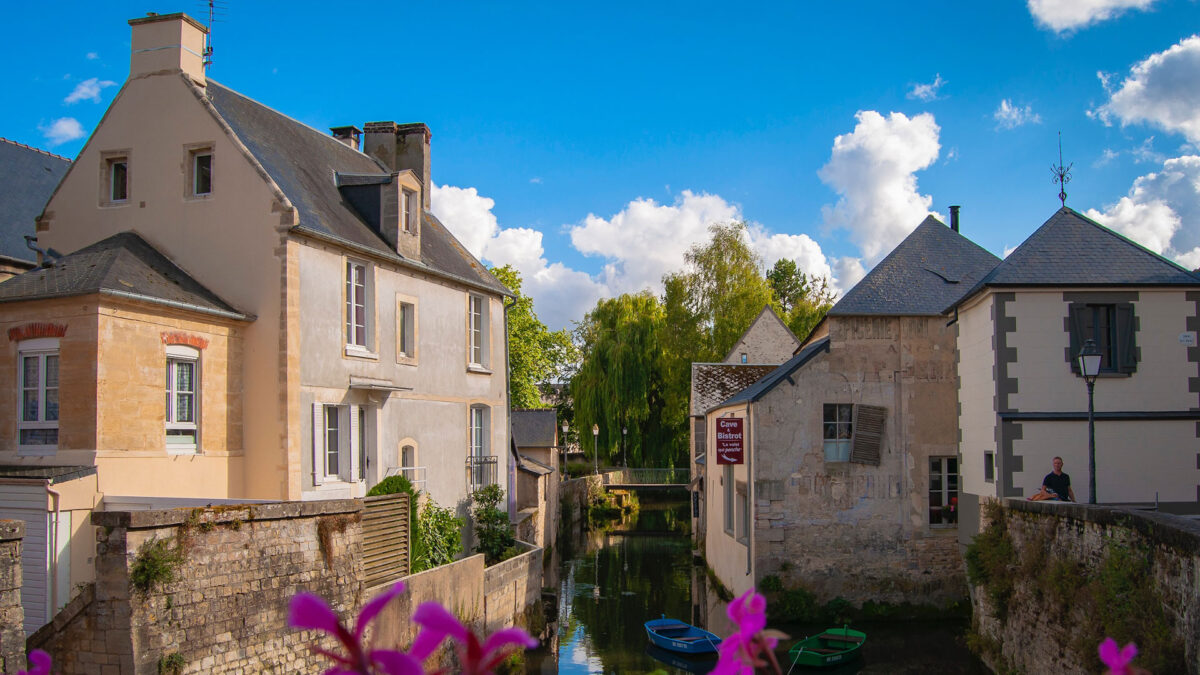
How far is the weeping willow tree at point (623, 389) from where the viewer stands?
4719 centimetres

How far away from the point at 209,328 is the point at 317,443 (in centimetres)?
266

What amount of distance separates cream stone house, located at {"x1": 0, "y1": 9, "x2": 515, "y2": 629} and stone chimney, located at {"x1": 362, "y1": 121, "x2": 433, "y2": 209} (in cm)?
273

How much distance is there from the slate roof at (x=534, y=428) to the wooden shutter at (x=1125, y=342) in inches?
1035

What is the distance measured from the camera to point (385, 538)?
15141 mm

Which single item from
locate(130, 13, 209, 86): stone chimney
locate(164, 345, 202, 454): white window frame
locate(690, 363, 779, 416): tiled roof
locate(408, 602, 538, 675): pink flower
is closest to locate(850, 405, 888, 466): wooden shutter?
locate(164, 345, 202, 454): white window frame

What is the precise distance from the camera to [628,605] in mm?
24656

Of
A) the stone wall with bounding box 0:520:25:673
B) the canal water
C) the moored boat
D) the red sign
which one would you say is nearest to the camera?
the stone wall with bounding box 0:520:25:673

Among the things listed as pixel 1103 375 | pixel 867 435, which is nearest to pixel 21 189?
pixel 867 435

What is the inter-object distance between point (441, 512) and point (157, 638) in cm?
867

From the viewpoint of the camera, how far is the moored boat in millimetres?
16656

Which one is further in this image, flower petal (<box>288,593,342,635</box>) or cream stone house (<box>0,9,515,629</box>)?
cream stone house (<box>0,9,515,629</box>)

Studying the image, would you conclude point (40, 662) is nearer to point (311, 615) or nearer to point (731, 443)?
point (311, 615)

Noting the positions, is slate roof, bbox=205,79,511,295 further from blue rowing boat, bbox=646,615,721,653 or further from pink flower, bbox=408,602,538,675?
pink flower, bbox=408,602,538,675

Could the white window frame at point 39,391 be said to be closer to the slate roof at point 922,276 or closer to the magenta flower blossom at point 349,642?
the magenta flower blossom at point 349,642
